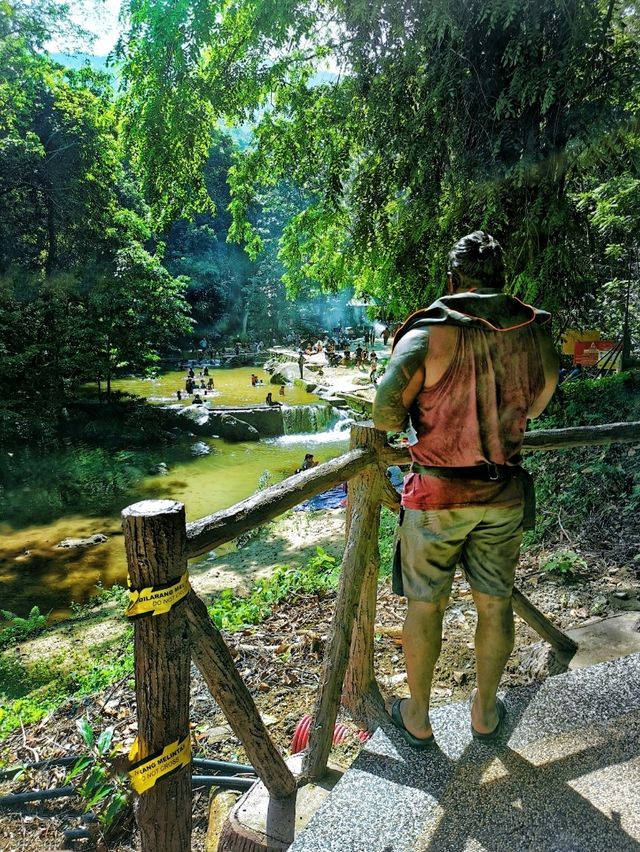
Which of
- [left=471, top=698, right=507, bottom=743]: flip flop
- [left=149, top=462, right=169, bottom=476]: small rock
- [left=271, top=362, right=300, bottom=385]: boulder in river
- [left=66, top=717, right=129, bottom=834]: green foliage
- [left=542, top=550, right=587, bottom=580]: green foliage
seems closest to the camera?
[left=471, top=698, right=507, bottom=743]: flip flop

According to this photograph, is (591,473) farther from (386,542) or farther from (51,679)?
(51,679)

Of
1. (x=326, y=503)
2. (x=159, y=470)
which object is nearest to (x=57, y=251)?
(x=159, y=470)

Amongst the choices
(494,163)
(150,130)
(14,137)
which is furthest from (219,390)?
(494,163)

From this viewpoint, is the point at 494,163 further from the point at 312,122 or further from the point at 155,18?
the point at 155,18

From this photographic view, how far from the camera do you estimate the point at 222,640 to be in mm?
1691

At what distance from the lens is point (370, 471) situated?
2457 mm

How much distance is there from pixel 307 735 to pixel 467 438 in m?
1.90

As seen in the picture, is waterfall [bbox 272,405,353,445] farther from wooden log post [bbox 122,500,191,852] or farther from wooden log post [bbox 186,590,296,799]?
wooden log post [bbox 122,500,191,852]

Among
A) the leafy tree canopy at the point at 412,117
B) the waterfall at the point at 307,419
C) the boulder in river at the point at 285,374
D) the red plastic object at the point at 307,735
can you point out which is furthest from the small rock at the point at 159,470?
the red plastic object at the point at 307,735

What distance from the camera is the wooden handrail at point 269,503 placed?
1603 millimetres

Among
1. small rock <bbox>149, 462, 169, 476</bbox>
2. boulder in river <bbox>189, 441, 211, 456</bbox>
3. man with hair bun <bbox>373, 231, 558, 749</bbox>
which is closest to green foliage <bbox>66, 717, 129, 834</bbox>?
man with hair bun <bbox>373, 231, 558, 749</bbox>

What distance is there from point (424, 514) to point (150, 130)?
21.7 feet

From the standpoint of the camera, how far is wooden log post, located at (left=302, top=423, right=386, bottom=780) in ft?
7.55

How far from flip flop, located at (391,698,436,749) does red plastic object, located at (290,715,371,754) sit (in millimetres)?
666
